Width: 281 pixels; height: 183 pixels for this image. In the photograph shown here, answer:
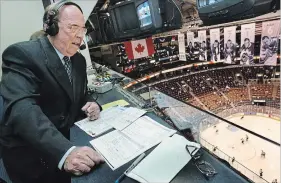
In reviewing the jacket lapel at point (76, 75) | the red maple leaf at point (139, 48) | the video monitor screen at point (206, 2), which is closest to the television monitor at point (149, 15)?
the video monitor screen at point (206, 2)

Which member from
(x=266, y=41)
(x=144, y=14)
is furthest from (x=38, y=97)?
(x=266, y=41)

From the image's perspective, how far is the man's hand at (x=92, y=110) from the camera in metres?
1.26

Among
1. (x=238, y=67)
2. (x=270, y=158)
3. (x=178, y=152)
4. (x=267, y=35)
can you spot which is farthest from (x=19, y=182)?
(x=238, y=67)

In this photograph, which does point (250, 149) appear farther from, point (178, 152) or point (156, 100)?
point (178, 152)

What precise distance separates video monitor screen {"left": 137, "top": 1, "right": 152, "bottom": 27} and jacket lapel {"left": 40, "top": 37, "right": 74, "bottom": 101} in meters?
1.91

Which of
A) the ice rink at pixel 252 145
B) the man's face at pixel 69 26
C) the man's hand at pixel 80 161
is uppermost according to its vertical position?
the man's face at pixel 69 26

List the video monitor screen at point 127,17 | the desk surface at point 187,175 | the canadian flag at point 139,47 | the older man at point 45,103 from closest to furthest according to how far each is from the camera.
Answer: the desk surface at point 187,175 → the older man at point 45,103 → the video monitor screen at point 127,17 → the canadian flag at point 139,47

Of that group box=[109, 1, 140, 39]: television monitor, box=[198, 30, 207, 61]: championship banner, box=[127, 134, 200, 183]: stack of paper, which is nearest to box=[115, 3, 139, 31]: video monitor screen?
box=[109, 1, 140, 39]: television monitor

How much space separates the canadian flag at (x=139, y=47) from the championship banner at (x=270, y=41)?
9.44ft

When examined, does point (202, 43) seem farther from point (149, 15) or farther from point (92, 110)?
point (92, 110)

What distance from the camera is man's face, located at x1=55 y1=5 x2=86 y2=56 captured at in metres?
1.12

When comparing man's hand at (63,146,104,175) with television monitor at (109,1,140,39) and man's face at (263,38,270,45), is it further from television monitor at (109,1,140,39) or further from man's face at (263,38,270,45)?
man's face at (263,38,270,45)

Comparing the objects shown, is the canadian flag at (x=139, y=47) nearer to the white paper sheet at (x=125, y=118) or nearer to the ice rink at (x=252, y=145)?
the ice rink at (x=252, y=145)

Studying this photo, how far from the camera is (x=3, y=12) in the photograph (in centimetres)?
250
